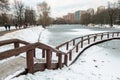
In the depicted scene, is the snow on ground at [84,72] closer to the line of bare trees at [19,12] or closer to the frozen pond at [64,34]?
the frozen pond at [64,34]

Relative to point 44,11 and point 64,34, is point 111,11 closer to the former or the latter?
point 44,11

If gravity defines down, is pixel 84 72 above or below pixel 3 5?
below

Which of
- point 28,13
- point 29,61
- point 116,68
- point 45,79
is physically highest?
point 28,13

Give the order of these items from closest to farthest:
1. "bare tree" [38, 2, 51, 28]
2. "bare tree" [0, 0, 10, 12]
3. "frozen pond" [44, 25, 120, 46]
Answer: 1. "frozen pond" [44, 25, 120, 46]
2. "bare tree" [0, 0, 10, 12]
3. "bare tree" [38, 2, 51, 28]

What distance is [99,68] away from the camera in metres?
9.45

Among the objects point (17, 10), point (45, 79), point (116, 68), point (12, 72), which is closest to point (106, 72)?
point (116, 68)

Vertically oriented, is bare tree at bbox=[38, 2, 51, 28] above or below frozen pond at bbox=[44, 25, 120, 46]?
above

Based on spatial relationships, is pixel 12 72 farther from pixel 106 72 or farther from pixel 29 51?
pixel 106 72

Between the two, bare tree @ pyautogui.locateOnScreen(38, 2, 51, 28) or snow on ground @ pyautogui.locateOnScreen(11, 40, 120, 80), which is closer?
snow on ground @ pyautogui.locateOnScreen(11, 40, 120, 80)

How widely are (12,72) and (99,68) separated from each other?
5.87m

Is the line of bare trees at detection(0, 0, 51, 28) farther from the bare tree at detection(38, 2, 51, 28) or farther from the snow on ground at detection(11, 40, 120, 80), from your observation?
the snow on ground at detection(11, 40, 120, 80)

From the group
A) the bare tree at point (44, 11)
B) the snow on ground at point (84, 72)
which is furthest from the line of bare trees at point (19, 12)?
the snow on ground at point (84, 72)

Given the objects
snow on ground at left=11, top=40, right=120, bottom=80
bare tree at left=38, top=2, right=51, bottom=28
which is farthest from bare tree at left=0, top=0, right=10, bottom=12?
bare tree at left=38, top=2, right=51, bottom=28

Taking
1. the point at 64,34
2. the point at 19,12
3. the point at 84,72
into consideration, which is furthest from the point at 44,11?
the point at 84,72
